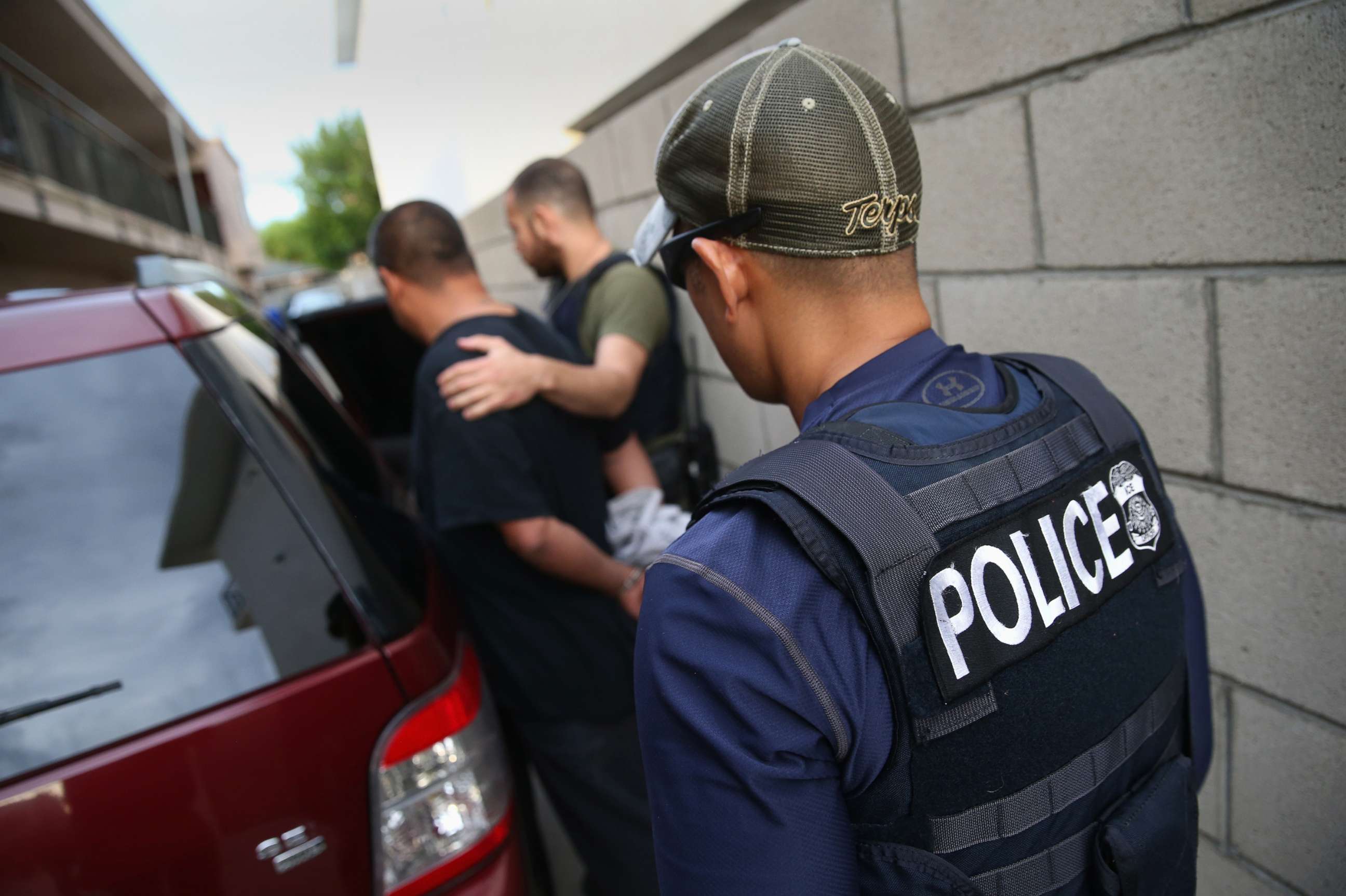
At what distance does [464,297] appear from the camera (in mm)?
2447

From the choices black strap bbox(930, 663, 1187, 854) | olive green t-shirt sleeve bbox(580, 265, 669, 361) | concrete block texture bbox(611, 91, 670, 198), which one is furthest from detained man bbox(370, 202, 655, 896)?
concrete block texture bbox(611, 91, 670, 198)

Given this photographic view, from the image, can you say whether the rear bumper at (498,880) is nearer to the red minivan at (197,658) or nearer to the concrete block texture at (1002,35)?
the red minivan at (197,658)

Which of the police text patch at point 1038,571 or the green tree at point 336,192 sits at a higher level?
the green tree at point 336,192

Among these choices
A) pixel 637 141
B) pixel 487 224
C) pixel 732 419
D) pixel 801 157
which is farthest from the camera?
pixel 487 224

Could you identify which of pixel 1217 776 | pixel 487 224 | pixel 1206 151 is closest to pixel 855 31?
pixel 1206 151

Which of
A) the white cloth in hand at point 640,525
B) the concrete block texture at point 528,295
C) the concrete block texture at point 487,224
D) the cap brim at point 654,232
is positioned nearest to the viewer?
the cap brim at point 654,232

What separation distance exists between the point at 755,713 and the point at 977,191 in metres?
1.78

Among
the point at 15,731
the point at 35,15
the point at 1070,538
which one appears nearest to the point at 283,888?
the point at 15,731

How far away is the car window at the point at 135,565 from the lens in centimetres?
145

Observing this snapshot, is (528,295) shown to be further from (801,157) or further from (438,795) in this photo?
(801,157)

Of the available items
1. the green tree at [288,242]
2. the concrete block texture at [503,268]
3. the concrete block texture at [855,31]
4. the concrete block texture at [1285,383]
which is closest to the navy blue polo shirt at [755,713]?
the concrete block texture at [1285,383]

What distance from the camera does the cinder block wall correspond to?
1.50 meters

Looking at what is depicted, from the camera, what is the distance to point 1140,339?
1837mm

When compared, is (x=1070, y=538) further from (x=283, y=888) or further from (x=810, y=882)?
(x=283, y=888)
